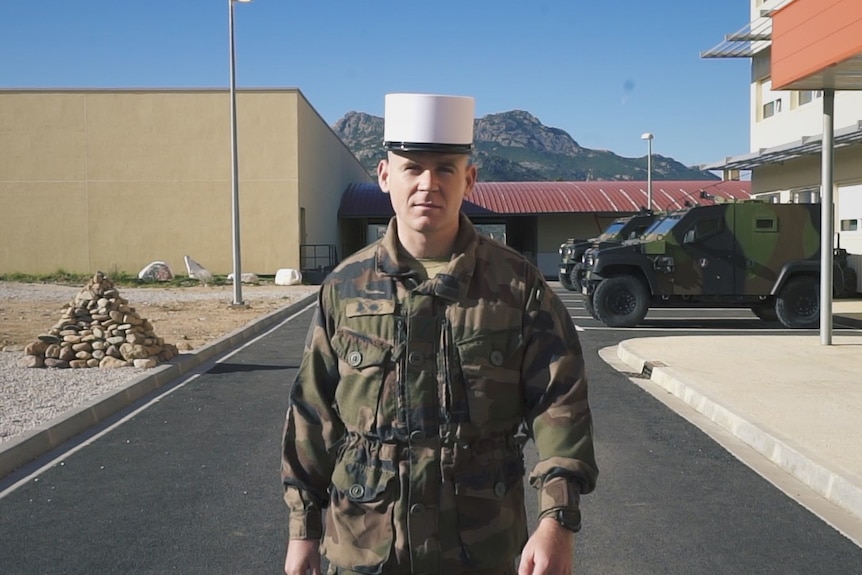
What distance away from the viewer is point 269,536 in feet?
17.3

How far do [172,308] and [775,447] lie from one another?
56.8 ft

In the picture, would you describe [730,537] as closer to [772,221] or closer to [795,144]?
[772,221]

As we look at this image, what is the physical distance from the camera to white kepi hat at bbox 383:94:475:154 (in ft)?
8.36

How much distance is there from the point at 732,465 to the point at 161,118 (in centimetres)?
3322

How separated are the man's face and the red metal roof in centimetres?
3891

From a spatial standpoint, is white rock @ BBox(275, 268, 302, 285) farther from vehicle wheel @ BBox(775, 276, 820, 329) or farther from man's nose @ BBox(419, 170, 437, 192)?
man's nose @ BBox(419, 170, 437, 192)

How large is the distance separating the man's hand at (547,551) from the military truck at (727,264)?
14.9 metres

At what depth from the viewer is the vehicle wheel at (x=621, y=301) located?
17.1m

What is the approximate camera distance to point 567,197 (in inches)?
1720

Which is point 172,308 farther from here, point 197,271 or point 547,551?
point 547,551

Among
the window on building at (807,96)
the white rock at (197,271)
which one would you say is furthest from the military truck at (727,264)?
the white rock at (197,271)

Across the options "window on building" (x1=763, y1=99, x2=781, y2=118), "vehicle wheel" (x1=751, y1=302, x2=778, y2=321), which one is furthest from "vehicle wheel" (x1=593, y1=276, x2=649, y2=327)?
"window on building" (x1=763, y1=99, x2=781, y2=118)

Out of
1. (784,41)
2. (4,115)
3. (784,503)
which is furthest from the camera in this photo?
(4,115)

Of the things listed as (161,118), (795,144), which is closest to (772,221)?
(795,144)
